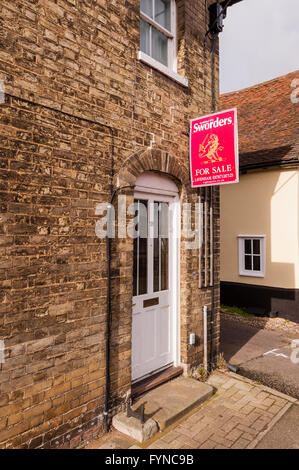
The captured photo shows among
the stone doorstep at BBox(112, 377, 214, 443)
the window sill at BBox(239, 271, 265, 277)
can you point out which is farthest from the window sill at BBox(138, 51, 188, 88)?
the window sill at BBox(239, 271, 265, 277)

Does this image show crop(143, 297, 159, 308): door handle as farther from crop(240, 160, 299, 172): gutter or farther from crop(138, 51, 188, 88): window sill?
crop(240, 160, 299, 172): gutter

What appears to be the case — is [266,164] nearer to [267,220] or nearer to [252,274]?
[267,220]

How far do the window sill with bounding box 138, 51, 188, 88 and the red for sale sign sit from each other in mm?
686

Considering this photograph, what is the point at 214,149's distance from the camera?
4727 millimetres

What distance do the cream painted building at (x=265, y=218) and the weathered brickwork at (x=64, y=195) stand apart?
243 inches

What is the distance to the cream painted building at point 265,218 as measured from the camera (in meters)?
9.23

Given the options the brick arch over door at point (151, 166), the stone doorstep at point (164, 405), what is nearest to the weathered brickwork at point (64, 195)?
the brick arch over door at point (151, 166)

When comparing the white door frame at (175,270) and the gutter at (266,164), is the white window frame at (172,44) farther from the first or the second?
the gutter at (266,164)

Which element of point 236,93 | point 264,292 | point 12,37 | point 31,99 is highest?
point 236,93

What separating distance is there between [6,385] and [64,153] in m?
2.39

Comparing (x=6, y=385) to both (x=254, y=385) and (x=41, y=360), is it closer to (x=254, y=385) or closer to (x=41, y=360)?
(x=41, y=360)

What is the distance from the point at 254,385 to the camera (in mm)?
5105

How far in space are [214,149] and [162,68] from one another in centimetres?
146
